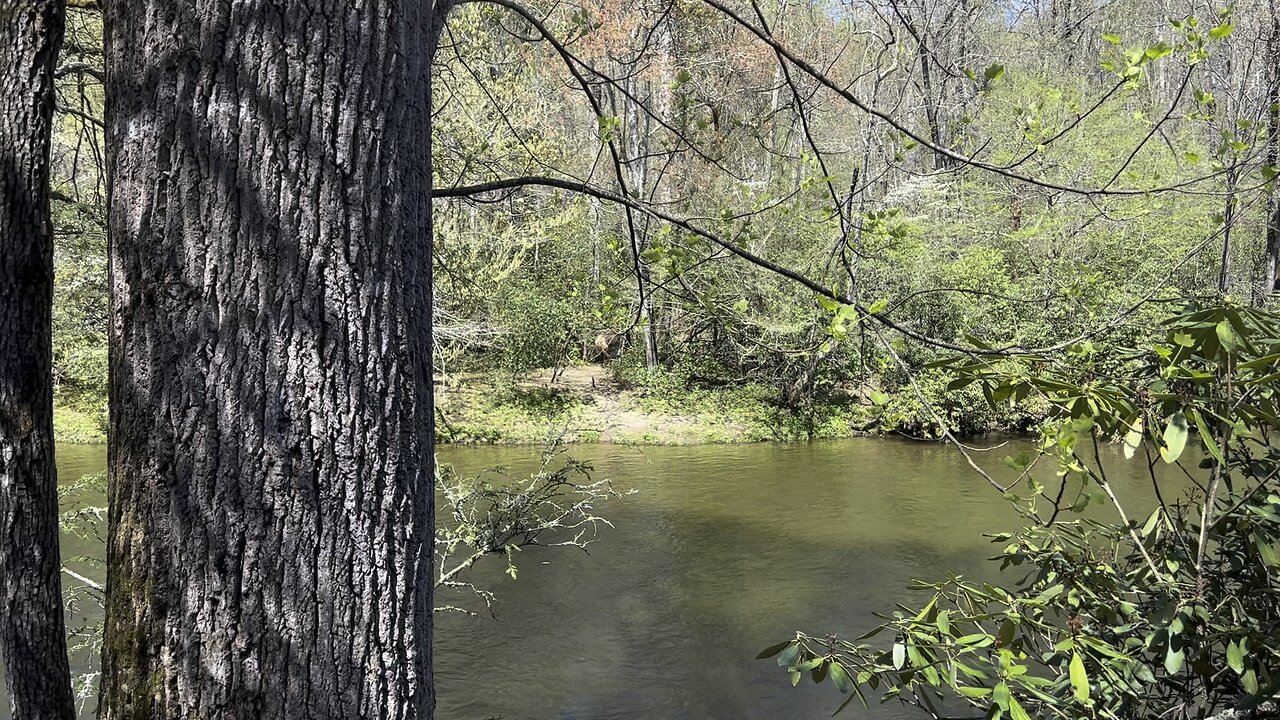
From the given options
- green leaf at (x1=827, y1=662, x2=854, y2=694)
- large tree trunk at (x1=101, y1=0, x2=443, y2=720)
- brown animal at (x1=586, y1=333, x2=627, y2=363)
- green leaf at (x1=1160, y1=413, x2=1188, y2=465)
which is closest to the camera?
large tree trunk at (x1=101, y1=0, x2=443, y2=720)

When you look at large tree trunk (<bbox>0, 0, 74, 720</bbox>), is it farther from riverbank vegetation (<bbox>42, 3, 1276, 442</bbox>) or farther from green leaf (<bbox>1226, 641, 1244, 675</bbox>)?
riverbank vegetation (<bbox>42, 3, 1276, 442</bbox>)

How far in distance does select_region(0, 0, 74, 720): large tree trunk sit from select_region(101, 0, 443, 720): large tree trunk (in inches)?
35.3

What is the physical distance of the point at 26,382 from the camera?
1876 mm

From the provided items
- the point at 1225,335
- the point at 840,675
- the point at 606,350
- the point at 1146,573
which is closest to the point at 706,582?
the point at 1146,573

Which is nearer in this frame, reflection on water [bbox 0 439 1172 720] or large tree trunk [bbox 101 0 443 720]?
large tree trunk [bbox 101 0 443 720]

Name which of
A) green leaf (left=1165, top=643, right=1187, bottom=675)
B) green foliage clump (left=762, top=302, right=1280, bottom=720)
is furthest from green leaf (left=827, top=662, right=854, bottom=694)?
green leaf (left=1165, top=643, right=1187, bottom=675)

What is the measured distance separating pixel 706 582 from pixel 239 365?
308 inches

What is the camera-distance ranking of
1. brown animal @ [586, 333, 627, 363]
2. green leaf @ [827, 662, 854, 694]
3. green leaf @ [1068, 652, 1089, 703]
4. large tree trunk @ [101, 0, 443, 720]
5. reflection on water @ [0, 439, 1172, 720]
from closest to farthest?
large tree trunk @ [101, 0, 443, 720]
green leaf @ [1068, 652, 1089, 703]
green leaf @ [827, 662, 854, 694]
reflection on water @ [0, 439, 1172, 720]
brown animal @ [586, 333, 627, 363]

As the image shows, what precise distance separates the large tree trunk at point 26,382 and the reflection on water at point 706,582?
448 centimetres

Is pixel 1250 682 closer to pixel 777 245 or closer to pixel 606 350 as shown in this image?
pixel 777 245

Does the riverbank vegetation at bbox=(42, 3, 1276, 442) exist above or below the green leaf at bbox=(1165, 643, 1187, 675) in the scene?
above

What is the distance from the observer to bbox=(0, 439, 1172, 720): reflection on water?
644 centimetres

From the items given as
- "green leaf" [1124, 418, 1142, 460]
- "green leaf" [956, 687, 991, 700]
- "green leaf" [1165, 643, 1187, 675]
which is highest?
"green leaf" [1124, 418, 1142, 460]

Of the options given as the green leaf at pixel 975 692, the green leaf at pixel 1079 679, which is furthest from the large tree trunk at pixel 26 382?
the green leaf at pixel 1079 679
